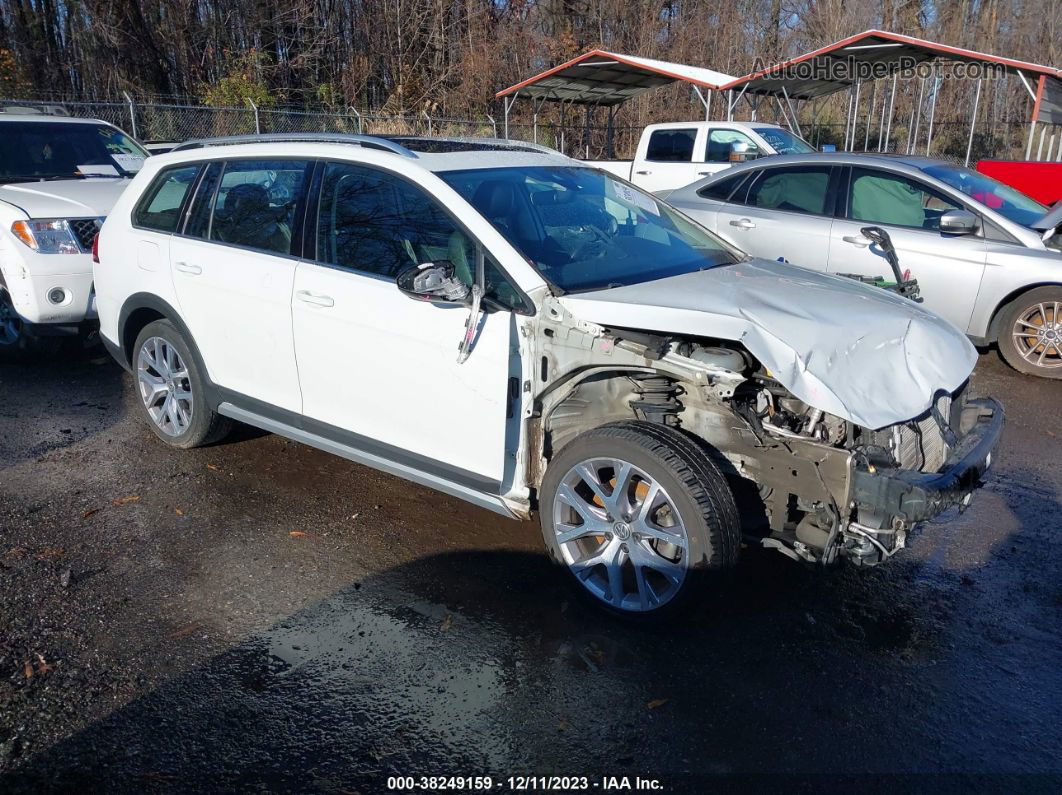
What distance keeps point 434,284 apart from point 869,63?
1962cm

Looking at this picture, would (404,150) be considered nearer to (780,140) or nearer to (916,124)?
(780,140)

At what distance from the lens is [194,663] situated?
3.43m

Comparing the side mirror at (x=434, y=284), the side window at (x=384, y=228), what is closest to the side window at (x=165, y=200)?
the side window at (x=384, y=228)

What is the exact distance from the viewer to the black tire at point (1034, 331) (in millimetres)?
6984

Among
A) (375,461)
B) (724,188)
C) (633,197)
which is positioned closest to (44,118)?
(375,461)

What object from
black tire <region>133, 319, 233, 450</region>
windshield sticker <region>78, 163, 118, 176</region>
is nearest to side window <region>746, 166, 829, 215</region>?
black tire <region>133, 319, 233, 450</region>

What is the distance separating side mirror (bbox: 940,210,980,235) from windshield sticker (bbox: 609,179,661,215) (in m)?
3.03

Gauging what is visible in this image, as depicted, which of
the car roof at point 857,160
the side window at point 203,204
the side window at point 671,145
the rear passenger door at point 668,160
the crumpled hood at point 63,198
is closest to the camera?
the side window at point 203,204

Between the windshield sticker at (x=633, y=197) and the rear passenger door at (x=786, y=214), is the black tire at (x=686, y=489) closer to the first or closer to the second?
the windshield sticker at (x=633, y=197)

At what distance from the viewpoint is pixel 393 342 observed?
4.03m

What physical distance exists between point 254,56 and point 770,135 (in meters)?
16.4

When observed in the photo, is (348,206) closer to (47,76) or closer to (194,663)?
(194,663)

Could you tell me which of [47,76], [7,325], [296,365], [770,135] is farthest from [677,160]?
[47,76]

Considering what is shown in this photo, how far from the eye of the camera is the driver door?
3.81 metres
